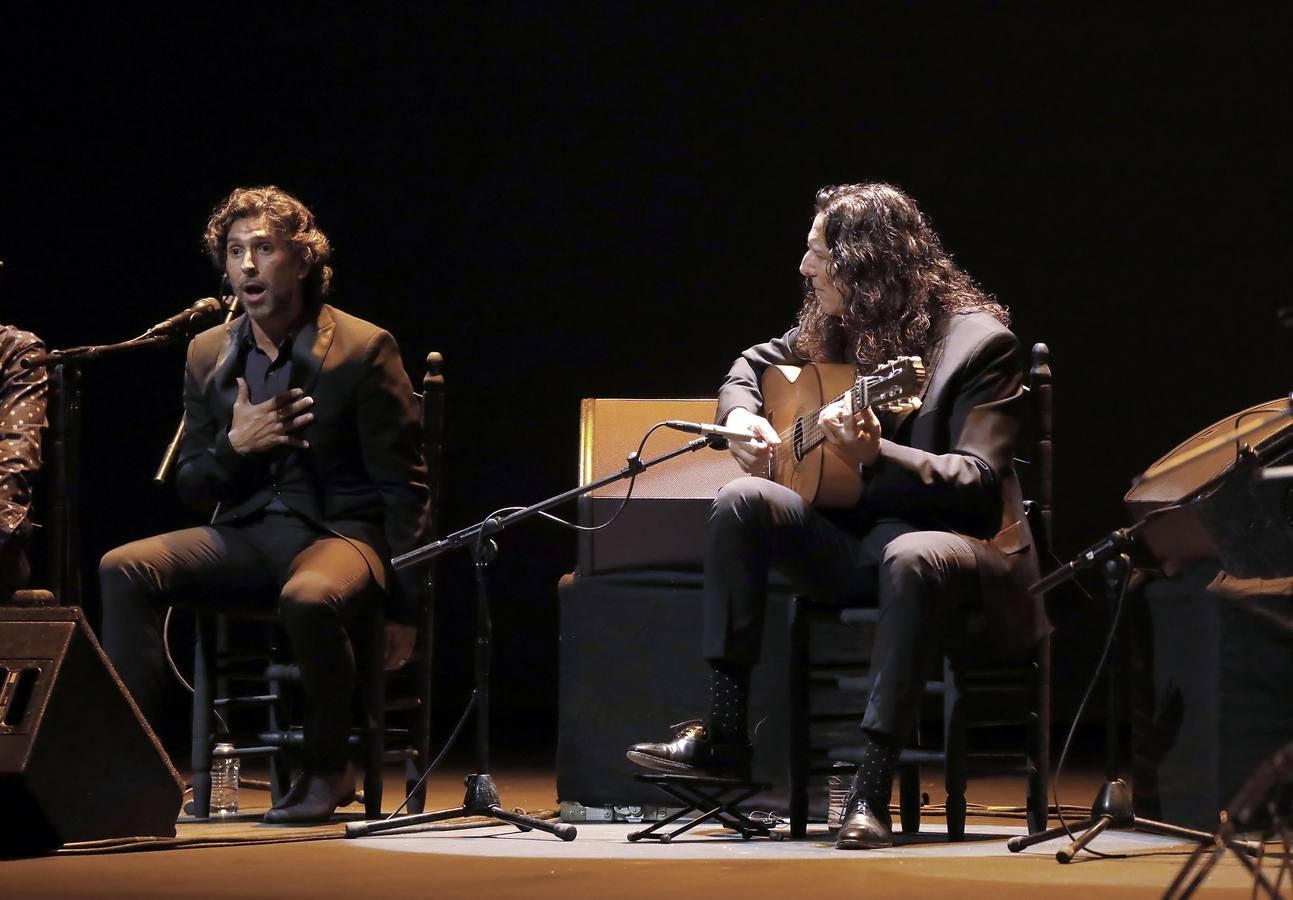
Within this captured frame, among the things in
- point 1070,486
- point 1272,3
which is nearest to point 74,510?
point 1070,486

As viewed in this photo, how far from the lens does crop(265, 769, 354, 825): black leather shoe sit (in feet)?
11.7

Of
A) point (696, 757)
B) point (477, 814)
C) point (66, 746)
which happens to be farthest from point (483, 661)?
point (66, 746)

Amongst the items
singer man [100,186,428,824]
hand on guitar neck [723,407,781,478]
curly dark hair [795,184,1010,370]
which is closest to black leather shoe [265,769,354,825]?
singer man [100,186,428,824]

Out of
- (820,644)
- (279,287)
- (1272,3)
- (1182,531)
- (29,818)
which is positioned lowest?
(29,818)

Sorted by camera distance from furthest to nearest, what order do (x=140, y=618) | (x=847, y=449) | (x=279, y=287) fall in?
1. (x=279, y=287)
2. (x=140, y=618)
3. (x=847, y=449)

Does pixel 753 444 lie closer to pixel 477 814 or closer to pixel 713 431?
pixel 713 431

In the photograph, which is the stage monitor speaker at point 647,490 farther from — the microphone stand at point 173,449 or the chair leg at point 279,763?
the microphone stand at point 173,449

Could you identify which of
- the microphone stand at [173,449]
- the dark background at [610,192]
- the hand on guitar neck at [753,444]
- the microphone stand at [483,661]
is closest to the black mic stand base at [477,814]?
the microphone stand at [483,661]

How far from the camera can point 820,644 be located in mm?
3680

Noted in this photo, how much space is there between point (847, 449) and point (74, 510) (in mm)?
1960

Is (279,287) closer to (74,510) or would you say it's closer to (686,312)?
(74,510)

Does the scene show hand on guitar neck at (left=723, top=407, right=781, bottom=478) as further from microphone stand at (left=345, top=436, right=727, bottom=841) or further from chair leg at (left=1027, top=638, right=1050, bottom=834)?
chair leg at (left=1027, top=638, right=1050, bottom=834)

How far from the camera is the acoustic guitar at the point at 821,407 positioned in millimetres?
3156

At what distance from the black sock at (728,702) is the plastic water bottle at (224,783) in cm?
123
